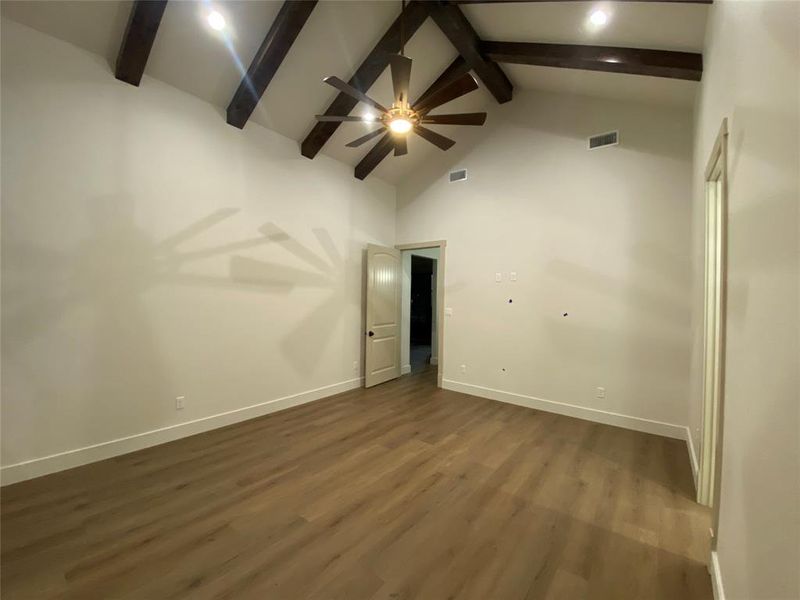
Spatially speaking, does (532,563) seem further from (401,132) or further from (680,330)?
(401,132)

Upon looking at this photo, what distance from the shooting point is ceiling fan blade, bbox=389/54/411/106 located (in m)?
2.34

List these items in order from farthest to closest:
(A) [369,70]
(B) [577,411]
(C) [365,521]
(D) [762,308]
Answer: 1. (B) [577,411]
2. (A) [369,70]
3. (C) [365,521]
4. (D) [762,308]

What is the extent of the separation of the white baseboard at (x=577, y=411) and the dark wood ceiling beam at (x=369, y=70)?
397cm

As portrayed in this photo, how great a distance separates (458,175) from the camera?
503 centimetres

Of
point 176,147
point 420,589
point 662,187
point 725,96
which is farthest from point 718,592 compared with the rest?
point 176,147

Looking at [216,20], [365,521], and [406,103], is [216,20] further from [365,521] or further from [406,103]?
[365,521]

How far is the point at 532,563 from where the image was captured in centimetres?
179

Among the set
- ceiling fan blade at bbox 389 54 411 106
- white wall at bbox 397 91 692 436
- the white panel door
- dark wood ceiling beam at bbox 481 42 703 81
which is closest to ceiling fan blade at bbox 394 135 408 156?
ceiling fan blade at bbox 389 54 411 106

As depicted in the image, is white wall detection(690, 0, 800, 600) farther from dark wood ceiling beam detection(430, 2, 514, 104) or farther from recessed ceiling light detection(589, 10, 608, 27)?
dark wood ceiling beam detection(430, 2, 514, 104)

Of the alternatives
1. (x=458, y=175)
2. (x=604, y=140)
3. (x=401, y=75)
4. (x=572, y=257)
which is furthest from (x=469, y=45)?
(x=572, y=257)

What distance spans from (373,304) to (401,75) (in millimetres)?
3326

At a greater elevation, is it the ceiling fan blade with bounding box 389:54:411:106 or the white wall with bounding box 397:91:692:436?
the ceiling fan blade with bounding box 389:54:411:106

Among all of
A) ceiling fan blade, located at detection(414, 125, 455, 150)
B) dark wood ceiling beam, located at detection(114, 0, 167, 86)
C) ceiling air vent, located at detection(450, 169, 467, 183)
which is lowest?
ceiling fan blade, located at detection(414, 125, 455, 150)

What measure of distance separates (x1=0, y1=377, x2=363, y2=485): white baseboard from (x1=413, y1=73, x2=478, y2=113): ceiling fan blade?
12.1 ft
